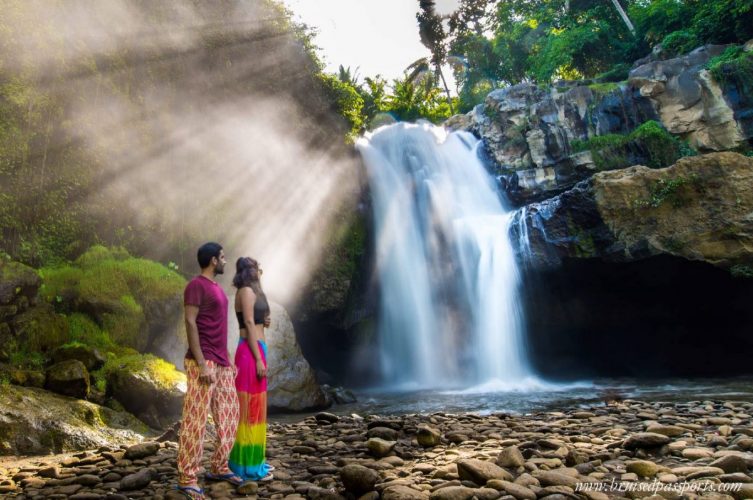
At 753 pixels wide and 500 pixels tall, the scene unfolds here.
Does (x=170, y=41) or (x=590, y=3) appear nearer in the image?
(x=170, y=41)

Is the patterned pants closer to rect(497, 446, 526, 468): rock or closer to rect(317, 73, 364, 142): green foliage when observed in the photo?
rect(497, 446, 526, 468): rock

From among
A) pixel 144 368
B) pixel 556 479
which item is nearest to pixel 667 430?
pixel 556 479

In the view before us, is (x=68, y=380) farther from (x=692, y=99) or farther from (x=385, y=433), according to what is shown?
(x=692, y=99)

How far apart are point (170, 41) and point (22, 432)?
12.7 m

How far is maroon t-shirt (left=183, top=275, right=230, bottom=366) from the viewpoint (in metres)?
4.09

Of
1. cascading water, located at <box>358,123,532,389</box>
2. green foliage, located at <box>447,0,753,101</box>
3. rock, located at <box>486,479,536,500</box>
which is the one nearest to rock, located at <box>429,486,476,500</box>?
rock, located at <box>486,479,536,500</box>

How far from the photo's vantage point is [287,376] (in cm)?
1119

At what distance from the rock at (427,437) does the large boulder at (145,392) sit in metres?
4.70

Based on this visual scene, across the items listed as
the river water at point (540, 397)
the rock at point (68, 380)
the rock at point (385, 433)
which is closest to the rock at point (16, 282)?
the rock at point (68, 380)

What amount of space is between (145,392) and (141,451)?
3.20 metres

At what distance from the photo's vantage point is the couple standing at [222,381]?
3967 mm

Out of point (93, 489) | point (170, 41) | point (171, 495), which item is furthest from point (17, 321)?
point (170, 41)

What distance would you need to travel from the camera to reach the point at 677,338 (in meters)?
17.4

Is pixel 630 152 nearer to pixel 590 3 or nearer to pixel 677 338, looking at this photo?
pixel 677 338
